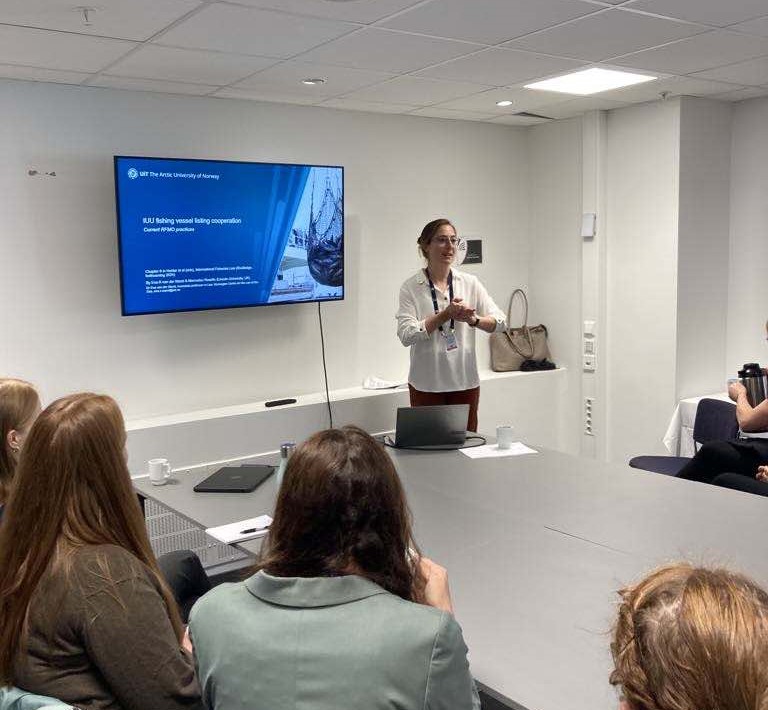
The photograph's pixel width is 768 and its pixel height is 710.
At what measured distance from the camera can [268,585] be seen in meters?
1.47

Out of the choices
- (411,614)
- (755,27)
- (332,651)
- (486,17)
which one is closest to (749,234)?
(755,27)

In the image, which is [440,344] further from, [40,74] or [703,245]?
[40,74]

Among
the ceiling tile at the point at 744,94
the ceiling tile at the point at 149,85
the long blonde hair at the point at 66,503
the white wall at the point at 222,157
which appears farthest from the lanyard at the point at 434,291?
the long blonde hair at the point at 66,503

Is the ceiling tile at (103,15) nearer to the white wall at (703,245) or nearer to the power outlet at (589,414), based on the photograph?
the white wall at (703,245)

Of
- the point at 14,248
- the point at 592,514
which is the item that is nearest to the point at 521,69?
the point at 592,514

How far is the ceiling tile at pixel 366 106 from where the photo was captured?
5.12 metres

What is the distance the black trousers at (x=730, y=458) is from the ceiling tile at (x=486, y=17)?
85.0 inches

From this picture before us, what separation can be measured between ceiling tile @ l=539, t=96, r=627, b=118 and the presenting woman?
1.43m

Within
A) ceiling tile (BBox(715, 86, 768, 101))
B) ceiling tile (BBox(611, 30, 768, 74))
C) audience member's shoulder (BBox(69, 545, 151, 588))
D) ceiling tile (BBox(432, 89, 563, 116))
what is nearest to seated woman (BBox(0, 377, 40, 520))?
audience member's shoulder (BBox(69, 545, 151, 588))

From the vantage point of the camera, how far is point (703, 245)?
216 inches

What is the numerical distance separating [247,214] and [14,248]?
1.28m

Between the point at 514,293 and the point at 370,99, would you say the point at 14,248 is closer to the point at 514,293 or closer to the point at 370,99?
the point at 370,99

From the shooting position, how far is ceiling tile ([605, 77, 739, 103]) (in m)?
4.77

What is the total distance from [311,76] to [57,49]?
1.28m
